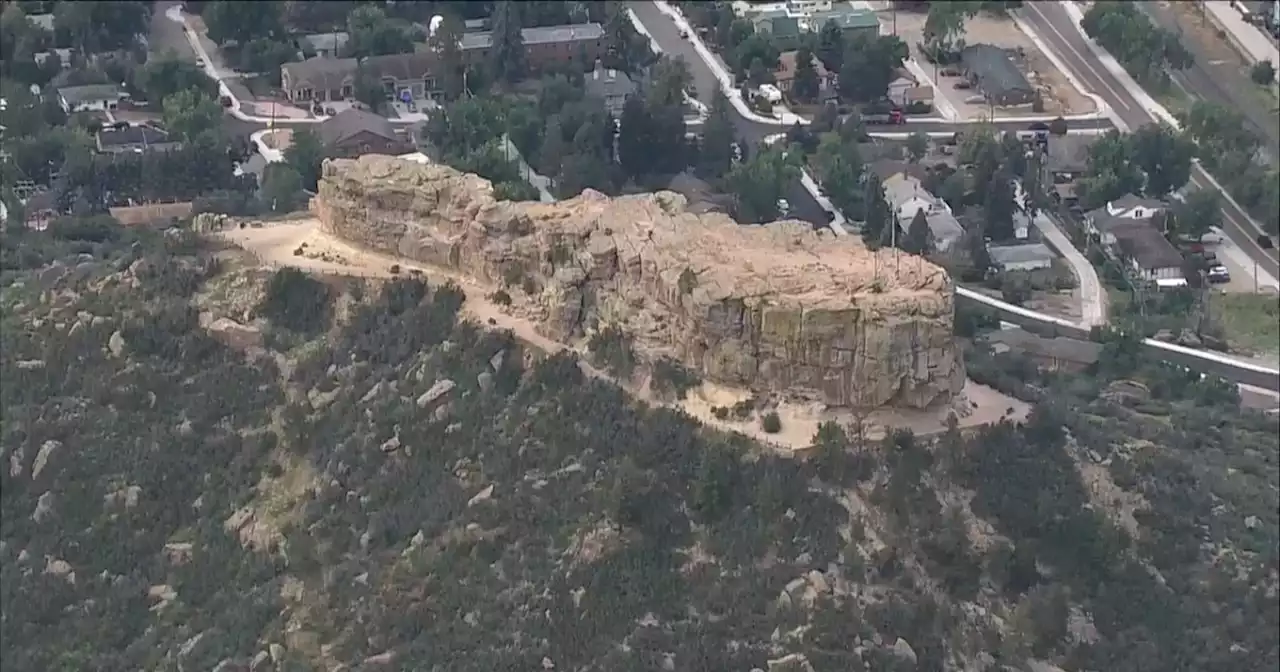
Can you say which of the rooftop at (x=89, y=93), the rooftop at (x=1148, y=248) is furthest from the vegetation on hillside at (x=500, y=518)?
the rooftop at (x=89, y=93)

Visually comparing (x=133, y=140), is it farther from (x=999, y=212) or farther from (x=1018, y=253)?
(x=1018, y=253)

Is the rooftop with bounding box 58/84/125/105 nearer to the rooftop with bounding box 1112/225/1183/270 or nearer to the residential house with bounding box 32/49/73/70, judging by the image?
the residential house with bounding box 32/49/73/70

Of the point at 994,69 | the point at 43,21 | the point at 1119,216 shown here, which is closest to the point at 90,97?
the point at 43,21

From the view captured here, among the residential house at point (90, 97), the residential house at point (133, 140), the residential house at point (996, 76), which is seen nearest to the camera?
the residential house at point (133, 140)

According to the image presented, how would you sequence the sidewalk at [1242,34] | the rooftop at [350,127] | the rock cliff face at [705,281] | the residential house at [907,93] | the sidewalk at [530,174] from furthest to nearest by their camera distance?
the sidewalk at [1242,34]
the residential house at [907,93]
the rooftop at [350,127]
the sidewalk at [530,174]
the rock cliff face at [705,281]

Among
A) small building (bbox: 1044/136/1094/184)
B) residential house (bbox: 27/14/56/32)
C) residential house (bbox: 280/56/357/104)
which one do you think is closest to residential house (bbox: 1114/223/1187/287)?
small building (bbox: 1044/136/1094/184)

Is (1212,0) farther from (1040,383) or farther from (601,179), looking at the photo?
(1040,383)

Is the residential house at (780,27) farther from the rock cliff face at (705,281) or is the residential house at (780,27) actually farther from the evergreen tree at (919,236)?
the rock cliff face at (705,281)
